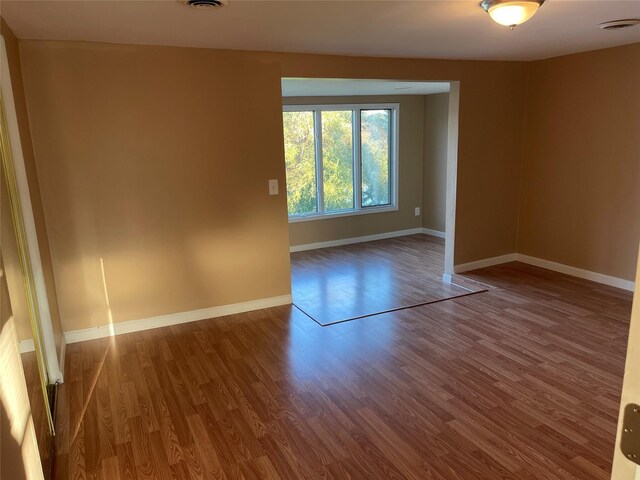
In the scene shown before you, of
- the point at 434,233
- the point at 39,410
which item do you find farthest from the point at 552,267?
the point at 39,410

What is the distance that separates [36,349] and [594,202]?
4.78 m

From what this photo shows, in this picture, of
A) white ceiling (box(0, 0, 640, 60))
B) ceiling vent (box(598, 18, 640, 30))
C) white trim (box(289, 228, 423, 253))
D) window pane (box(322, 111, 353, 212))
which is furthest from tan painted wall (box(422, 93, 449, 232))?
ceiling vent (box(598, 18, 640, 30))

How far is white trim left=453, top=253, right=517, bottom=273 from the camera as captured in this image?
5035 millimetres

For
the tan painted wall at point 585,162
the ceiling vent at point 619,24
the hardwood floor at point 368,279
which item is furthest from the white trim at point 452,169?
the ceiling vent at point 619,24

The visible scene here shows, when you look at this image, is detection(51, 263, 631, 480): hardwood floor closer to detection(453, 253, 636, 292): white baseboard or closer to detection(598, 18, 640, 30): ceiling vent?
detection(453, 253, 636, 292): white baseboard

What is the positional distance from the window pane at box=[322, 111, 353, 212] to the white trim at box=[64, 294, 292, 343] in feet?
8.93

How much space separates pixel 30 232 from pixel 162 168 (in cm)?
111

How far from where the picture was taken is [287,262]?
4238 millimetres

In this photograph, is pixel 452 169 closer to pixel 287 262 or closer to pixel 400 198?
pixel 287 262

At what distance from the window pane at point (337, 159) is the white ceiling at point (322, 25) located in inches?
102

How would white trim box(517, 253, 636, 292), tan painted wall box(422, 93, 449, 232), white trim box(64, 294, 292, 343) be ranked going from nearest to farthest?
white trim box(64, 294, 292, 343), white trim box(517, 253, 636, 292), tan painted wall box(422, 93, 449, 232)

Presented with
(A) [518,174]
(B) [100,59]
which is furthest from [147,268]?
(A) [518,174]

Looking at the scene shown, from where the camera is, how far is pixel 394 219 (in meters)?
7.20

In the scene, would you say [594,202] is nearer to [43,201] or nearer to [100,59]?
[100,59]
